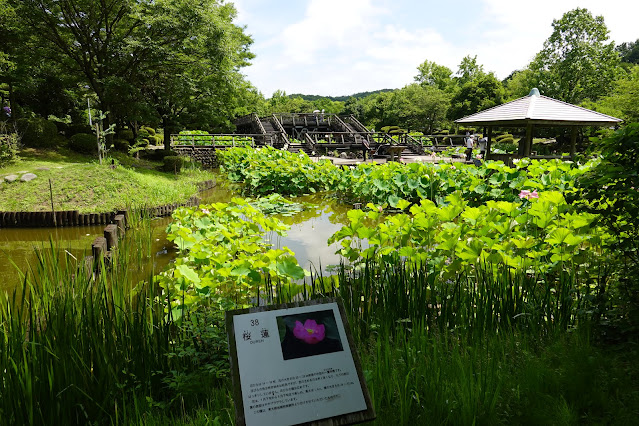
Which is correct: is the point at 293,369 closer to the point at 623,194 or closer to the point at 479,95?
the point at 623,194

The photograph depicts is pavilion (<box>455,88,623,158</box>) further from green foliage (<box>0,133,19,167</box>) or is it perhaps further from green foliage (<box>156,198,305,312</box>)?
green foliage (<box>0,133,19,167</box>)

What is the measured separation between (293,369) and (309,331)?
0.15m

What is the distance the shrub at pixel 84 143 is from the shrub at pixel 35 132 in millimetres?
600

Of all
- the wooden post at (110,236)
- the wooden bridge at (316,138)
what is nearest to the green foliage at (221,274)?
the wooden post at (110,236)

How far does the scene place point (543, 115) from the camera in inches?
388

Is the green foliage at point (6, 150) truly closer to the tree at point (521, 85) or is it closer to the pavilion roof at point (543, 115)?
the pavilion roof at point (543, 115)

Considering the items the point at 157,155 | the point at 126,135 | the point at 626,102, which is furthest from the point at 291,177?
the point at 626,102

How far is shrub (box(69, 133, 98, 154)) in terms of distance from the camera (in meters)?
12.8

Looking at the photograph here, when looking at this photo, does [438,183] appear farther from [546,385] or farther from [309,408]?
[309,408]

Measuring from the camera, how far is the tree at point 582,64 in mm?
24141

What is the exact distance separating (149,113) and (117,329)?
12045mm

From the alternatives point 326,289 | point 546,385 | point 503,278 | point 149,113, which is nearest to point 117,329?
point 326,289

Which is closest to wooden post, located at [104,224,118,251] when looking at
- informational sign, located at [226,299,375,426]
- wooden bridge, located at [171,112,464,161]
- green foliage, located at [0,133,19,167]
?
informational sign, located at [226,299,375,426]

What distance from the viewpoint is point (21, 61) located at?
1254cm
